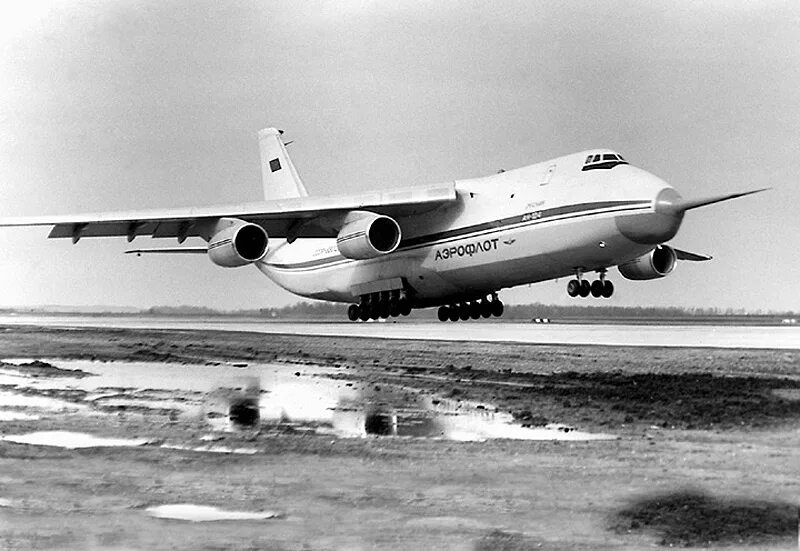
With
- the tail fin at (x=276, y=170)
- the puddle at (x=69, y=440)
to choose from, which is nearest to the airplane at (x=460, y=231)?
the tail fin at (x=276, y=170)

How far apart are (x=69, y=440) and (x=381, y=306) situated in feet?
47.5

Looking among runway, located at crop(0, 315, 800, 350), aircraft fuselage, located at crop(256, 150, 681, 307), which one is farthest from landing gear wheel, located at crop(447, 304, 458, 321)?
aircraft fuselage, located at crop(256, 150, 681, 307)

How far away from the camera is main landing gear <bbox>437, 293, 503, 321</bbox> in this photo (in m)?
23.7

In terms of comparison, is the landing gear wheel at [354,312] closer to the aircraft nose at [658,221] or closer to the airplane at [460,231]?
the airplane at [460,231]

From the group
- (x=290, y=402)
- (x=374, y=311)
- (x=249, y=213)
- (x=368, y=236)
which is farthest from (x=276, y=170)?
(x=290, y=402)

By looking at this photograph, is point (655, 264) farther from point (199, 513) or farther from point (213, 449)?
point (199, 513)

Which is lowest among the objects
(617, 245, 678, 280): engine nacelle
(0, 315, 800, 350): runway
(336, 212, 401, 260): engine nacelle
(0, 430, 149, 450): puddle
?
(0, 430, 149, 450): puddle

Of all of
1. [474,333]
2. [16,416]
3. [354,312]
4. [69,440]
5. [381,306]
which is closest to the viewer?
[69,440]

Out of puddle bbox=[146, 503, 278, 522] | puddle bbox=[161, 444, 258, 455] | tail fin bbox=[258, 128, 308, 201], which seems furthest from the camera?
tail fin bbox=[258, 128, 308, 201]

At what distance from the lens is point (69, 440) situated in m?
9.85

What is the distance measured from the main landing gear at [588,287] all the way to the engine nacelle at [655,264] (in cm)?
149

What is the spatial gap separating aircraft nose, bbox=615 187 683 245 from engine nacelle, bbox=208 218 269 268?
8151 millimetres

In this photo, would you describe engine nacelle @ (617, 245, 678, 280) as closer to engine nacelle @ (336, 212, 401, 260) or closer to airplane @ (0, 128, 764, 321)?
airplane @ (0, 128, 764, 321)

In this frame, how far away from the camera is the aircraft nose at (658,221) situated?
1758cm
